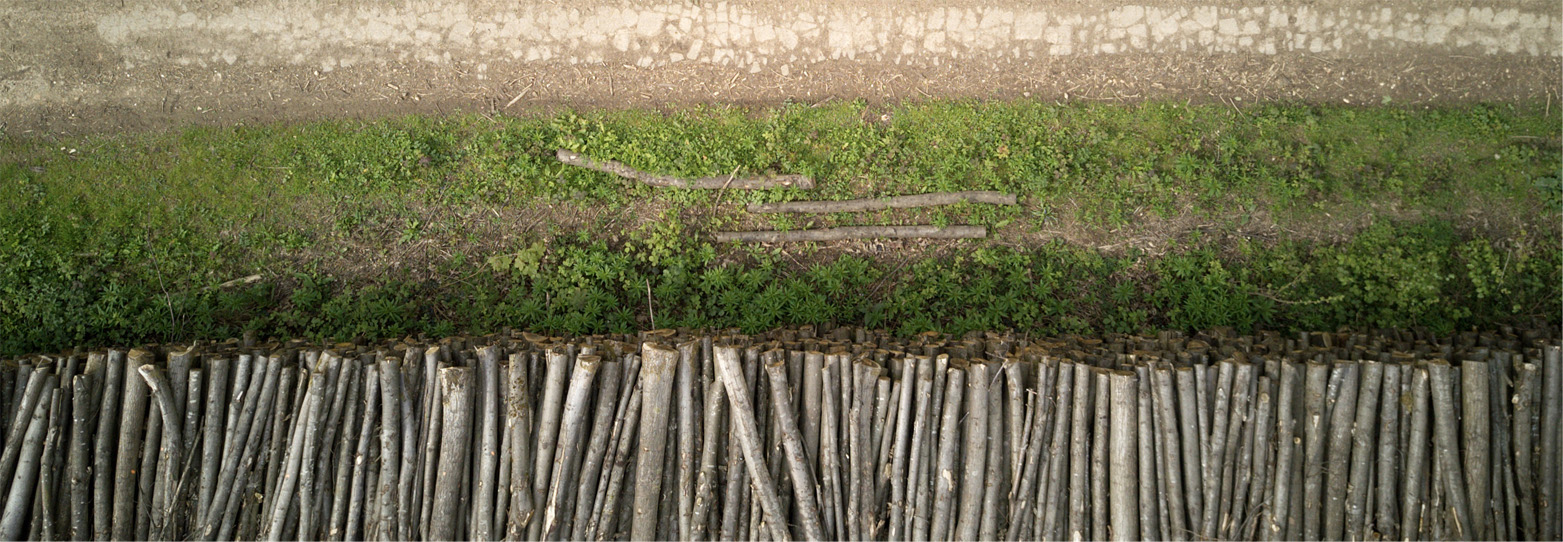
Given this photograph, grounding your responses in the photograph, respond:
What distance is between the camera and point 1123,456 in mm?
5273

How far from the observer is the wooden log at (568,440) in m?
5.30

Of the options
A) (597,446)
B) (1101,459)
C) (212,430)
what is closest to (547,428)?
(597,446)

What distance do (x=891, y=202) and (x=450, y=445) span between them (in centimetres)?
411

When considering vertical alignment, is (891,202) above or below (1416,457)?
above

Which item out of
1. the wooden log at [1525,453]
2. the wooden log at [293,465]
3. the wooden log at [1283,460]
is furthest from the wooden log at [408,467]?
the wooden log at [1525,453]

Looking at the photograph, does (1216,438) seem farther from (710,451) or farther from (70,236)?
(70,236)

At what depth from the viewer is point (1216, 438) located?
530cm

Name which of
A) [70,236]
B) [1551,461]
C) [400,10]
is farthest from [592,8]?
[1551,461]

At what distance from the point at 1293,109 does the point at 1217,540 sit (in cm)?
426

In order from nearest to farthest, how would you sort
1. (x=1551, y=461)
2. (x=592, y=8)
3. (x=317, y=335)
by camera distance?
1. (x=1551, y=461)
2. (x=317, y=335)
3. (x=592, y=8)

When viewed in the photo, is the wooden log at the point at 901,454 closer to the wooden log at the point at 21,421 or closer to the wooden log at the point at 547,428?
the wooden log at the point at 547,428

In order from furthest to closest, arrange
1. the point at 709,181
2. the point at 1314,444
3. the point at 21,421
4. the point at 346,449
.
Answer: the point at 709,181, the point at 21,421, the point at 346,449, the point at 1314,444

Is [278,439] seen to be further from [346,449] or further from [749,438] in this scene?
[749,438]

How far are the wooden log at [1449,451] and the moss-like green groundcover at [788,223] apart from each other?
1699mm
